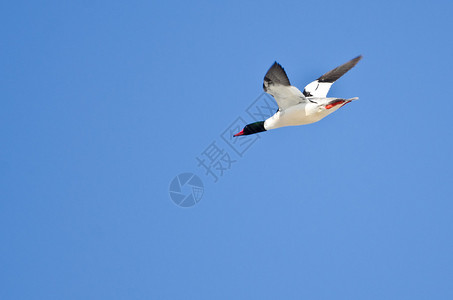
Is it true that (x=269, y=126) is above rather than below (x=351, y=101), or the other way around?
above

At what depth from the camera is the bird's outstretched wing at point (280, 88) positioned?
1028 centimetres

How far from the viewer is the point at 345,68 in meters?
13.0

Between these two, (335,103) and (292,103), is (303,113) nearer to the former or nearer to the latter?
(292,103)

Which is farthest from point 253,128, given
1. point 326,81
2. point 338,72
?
point 338,72

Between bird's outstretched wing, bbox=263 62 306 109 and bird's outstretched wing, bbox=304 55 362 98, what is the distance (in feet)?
4.82

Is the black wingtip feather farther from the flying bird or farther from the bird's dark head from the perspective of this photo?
the bird's dark head

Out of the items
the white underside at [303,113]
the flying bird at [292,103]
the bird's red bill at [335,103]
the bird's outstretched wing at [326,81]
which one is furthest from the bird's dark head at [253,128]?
the bird's red bill at [335,103]

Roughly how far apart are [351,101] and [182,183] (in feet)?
14.9

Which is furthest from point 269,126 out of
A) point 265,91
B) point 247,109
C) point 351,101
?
point 351,101

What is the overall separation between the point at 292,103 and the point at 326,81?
195 centimetres

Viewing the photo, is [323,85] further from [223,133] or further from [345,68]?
[223,133]

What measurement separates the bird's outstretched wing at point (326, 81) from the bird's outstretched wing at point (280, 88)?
4.82 ft

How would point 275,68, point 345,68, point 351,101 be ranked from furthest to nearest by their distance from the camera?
point 345,68 < point 351,101 < point 275,68

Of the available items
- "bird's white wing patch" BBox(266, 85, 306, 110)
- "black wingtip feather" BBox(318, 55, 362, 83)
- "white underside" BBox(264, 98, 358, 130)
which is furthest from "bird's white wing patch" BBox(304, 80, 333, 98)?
"bird's white wing patch" BBox(266, 85, 306, 110)
